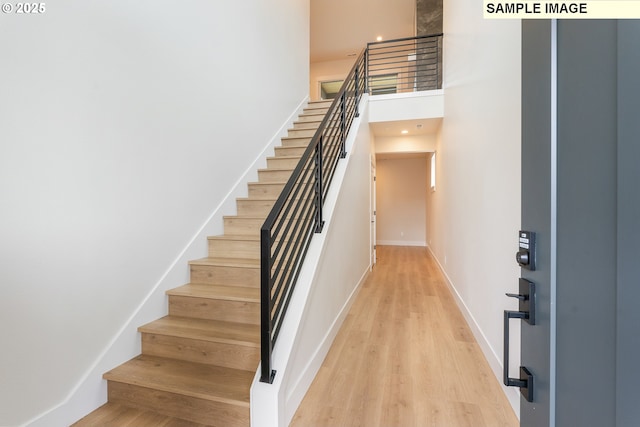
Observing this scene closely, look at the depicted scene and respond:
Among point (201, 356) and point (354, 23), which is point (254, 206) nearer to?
point (201, 356)

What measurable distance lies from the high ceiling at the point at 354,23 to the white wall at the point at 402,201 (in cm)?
326

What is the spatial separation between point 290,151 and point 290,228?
176 centimetres

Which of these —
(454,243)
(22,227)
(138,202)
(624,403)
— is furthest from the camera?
(454,243)

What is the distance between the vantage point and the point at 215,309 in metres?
2.02

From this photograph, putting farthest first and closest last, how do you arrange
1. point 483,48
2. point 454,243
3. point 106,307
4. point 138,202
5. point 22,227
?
1. point 454,243
2. point 483,48
3. point 138,202
4. point 106,307
5. point 22,227

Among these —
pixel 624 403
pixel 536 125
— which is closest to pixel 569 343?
pixel 624 403

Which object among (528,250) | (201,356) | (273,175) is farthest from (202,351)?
(273,175)

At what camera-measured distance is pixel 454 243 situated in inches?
137

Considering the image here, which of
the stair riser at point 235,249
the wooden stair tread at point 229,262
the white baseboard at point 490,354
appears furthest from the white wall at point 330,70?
the white baseboard at point 490,354

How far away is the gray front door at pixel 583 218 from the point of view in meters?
0.55

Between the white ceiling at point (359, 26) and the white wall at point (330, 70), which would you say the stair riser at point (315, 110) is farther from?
the white wall at point (330, 70)

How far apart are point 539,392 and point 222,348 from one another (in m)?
1.55

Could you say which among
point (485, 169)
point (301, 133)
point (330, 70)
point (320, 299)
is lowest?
point (320, 299)

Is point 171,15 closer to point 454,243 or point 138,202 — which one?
point 138,202
